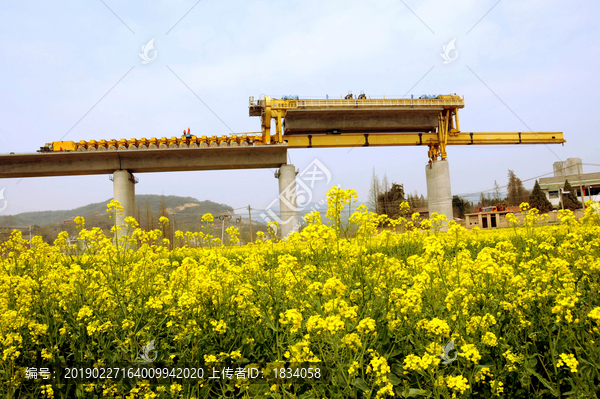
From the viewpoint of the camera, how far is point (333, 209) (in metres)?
2.75

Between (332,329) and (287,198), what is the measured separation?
19186 millimetres

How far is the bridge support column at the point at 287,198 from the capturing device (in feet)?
66.9

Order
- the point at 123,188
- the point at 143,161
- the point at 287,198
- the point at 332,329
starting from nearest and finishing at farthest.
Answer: the point at 332,329, the point at 123,188, the point at 143,161, the point at 287,198

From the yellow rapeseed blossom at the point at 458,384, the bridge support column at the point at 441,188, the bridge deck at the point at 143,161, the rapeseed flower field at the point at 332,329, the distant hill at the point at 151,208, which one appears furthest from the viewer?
the distant hill at the point at 151,208

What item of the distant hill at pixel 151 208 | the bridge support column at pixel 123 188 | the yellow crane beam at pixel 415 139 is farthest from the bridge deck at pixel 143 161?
the distant hill at pixel 151 208

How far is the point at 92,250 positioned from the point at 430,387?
3.87 metres

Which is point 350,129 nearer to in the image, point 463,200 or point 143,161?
point 143,161

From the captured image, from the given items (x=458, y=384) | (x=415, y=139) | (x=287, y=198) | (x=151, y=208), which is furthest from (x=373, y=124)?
(x=151, y=208)

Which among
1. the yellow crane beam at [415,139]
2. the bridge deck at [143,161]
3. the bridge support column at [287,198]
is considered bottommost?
the bridge support column at [287,198]

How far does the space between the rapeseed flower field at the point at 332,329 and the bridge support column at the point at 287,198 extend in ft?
55.4

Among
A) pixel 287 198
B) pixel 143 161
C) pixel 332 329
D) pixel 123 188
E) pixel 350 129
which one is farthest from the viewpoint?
pixel 350 129

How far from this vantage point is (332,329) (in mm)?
1709

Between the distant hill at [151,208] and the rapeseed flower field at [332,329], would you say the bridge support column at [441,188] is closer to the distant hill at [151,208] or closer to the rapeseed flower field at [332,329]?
the rapeseed flower field at [332,329]

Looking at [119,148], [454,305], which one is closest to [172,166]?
[119,148]
